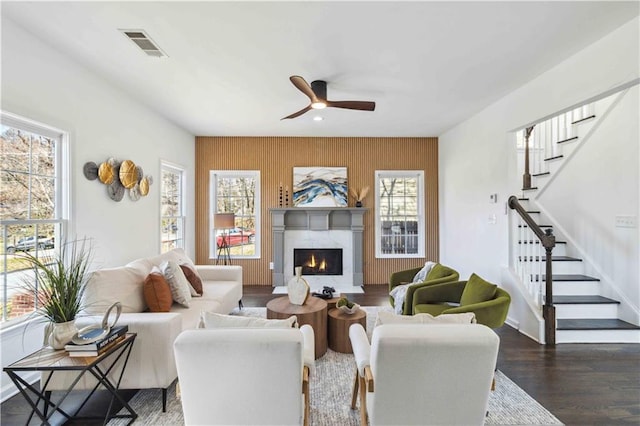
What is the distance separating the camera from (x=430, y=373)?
1.46 metres

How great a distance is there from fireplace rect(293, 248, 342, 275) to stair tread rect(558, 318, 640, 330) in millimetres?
3381

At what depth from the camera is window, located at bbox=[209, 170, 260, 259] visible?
5746mm

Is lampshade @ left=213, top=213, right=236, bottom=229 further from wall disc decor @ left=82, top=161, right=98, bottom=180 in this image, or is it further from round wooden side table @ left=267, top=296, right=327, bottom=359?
round wooden side table @ left=267, top=296, right=327, bottom=359

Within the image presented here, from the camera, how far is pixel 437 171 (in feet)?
19.2

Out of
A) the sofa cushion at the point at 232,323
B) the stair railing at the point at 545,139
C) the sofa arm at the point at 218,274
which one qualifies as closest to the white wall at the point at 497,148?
the stair railing at the point at 545,139

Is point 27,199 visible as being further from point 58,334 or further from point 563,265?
point 563,265

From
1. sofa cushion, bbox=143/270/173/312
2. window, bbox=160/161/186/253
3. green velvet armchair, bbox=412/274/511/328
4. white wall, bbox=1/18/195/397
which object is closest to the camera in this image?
white wall, bbox=1/18/195/397

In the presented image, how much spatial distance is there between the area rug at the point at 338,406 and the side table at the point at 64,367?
6.1 inches

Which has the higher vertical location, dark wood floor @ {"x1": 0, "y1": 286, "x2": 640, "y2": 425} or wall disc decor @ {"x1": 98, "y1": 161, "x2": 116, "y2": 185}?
wall disc decor @ {"x1": 98, "y1": 161, "x2": 116, "y2": 185}

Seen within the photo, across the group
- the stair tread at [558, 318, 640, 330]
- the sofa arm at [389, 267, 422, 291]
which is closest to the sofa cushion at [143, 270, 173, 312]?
the sofa arm at [389, 267, 422, 291]

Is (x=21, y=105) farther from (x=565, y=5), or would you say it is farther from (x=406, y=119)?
(x=406, y=119)

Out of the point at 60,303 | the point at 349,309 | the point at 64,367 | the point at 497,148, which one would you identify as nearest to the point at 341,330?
the point at 349,309

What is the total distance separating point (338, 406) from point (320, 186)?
13.2 feet

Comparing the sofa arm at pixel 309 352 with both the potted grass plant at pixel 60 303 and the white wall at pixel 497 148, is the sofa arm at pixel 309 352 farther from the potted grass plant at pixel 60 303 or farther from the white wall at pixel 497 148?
the white wall at pixel 497 148
